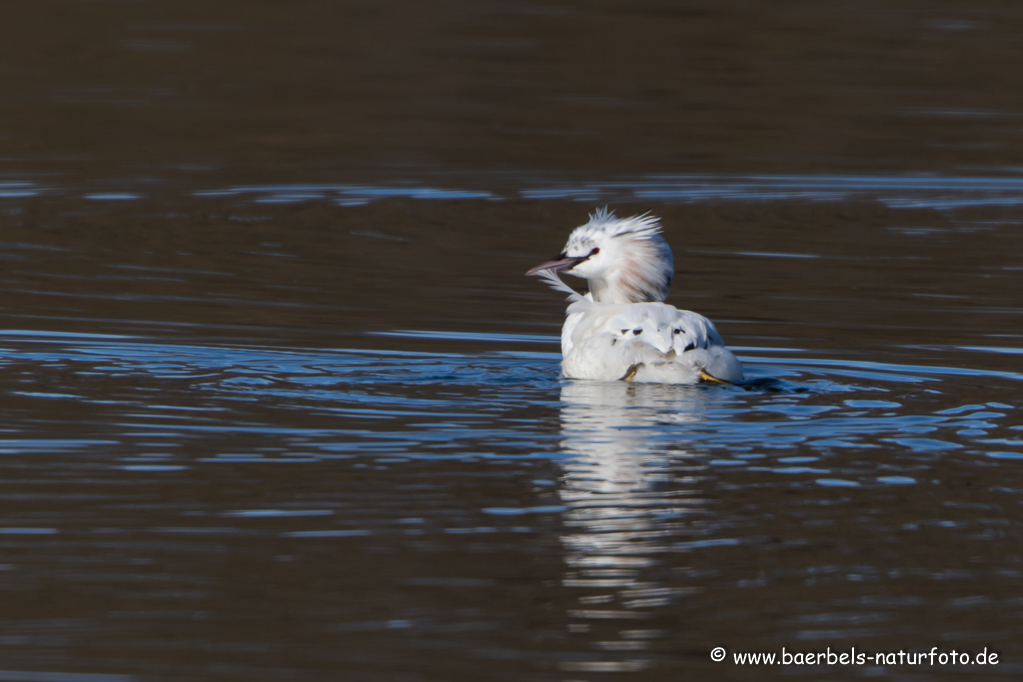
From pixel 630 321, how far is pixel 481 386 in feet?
2.49

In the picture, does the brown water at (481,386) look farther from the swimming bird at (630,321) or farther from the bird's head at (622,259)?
the bird's head at (622,259)

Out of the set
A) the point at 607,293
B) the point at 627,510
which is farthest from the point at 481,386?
the point at 627,510

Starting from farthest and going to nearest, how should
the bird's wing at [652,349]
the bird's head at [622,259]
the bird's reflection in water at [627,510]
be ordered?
the bird's head at [622,259] → the bird's wing at [652,349] → the bird's reflection in water at [627,510]

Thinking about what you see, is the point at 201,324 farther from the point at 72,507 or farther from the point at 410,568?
the point at 410,568

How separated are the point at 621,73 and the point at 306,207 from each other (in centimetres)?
847

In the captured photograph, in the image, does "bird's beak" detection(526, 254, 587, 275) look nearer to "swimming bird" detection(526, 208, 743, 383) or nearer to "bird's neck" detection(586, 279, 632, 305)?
"swimming bird" detection(526, 208, 743, 383)

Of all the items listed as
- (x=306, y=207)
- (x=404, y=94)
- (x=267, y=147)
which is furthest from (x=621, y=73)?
(x=306, y=207)

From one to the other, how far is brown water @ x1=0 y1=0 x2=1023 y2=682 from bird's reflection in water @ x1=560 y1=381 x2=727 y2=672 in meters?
0.02

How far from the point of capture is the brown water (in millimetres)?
5273

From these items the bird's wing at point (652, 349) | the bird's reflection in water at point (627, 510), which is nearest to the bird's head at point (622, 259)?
the bird's wing at point (652, 349)

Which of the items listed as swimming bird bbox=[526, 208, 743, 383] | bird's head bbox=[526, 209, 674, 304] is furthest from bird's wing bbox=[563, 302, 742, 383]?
bird's head bbox=[526, 209, 674, 304]

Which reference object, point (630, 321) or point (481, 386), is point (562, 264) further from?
point (481, 386)

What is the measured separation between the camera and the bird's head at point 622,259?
9.55 metres

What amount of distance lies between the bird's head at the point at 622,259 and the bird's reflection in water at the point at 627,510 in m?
1.10
